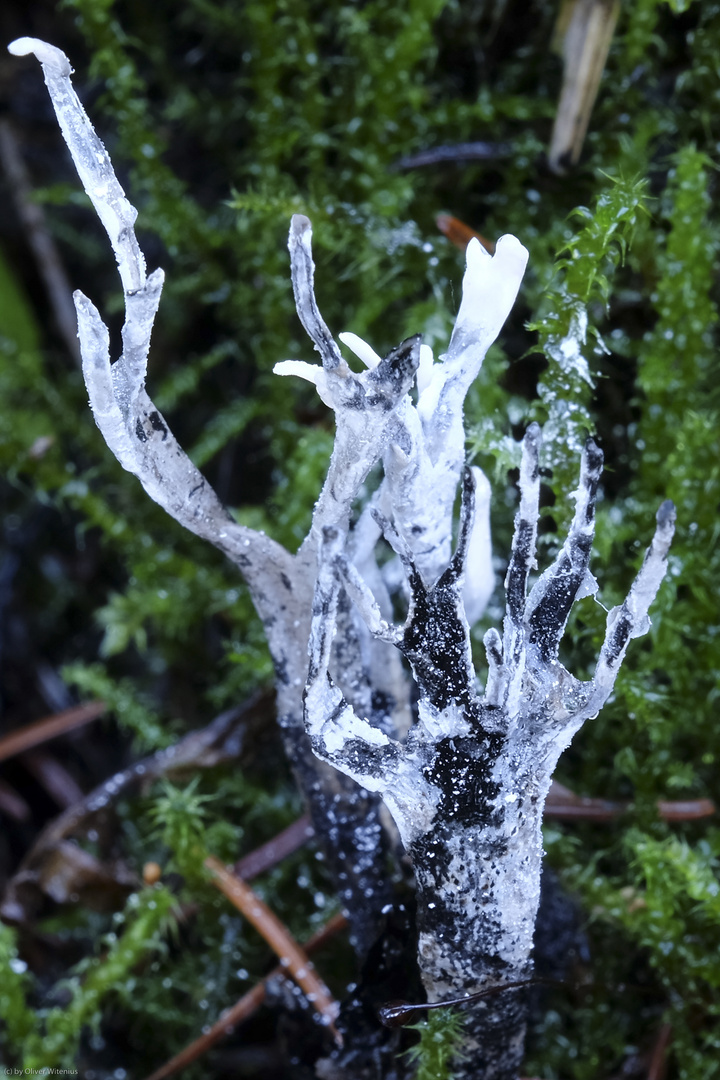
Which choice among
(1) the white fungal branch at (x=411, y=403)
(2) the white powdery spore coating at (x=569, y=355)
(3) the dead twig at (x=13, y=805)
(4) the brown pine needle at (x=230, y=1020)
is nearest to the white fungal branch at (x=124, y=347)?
(1) the white fungal branch at (x=411, y=403)

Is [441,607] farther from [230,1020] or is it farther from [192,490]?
[230,1020]

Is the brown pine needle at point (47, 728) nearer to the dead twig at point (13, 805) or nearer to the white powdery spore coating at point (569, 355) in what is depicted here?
the dead twig at point (13, 805)

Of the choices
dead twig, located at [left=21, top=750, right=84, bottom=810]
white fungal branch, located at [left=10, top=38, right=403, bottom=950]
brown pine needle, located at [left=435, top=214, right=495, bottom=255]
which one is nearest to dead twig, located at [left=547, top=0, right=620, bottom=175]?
brown pine needle, located at [left=435, top=214, right=495, bottom=255]

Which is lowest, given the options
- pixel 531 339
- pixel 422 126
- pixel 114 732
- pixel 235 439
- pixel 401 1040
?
pixel 401 1040

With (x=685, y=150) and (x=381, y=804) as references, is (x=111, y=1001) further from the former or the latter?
(x=685, y=150)

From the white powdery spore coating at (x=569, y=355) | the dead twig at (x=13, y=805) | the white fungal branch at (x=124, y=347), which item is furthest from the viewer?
the dead twig at (x=13, y=805)

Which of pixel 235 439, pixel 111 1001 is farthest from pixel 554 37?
pixel 111 1001
